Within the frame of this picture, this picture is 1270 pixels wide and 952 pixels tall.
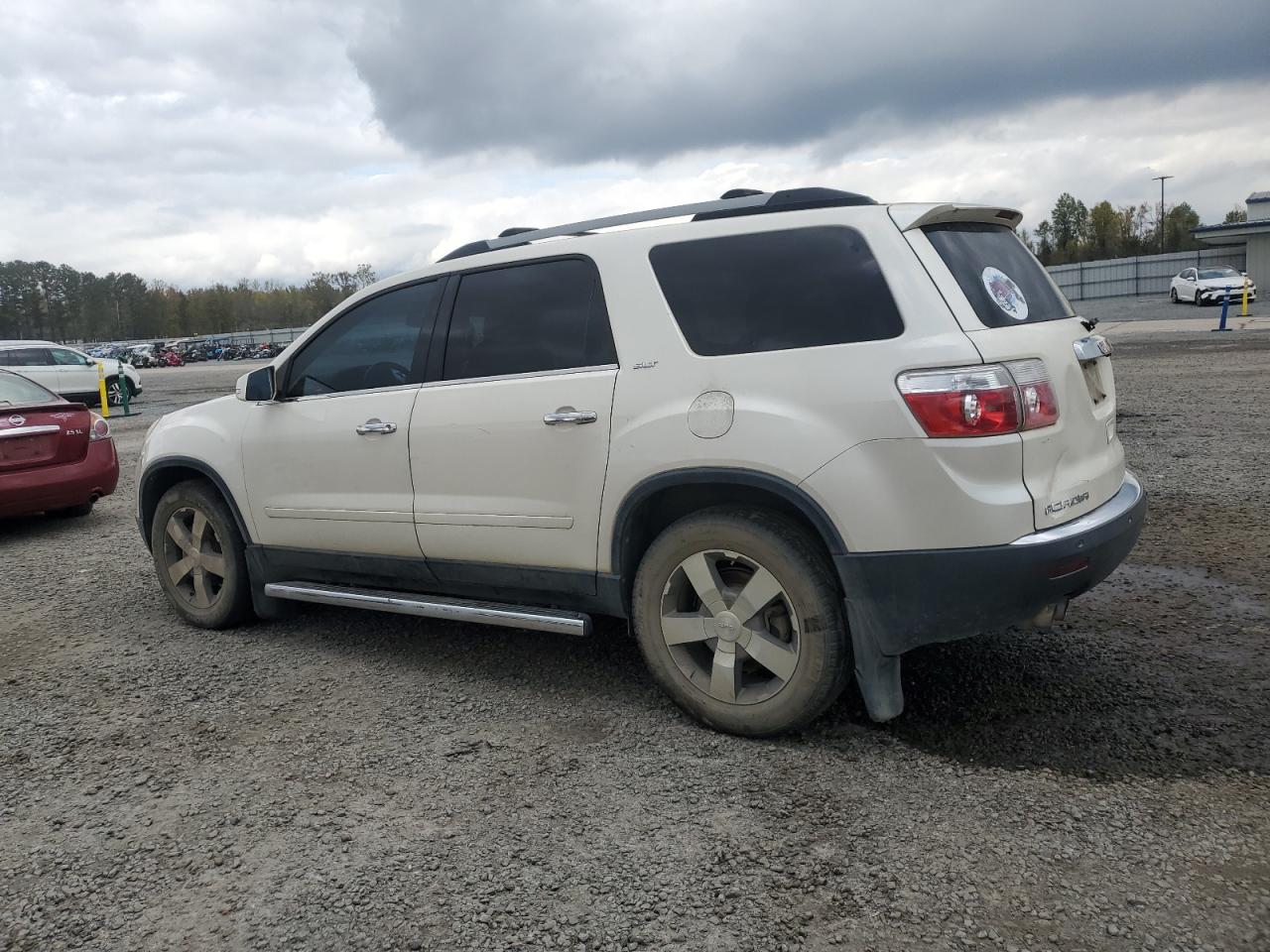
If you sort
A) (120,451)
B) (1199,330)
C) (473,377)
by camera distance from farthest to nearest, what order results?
(1199,330)
(120,451)
(473,377)

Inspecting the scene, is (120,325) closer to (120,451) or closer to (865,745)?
(120,451)

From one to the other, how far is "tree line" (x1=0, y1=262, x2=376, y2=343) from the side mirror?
10586 centimetres

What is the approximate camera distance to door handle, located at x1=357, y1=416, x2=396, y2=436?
14.0 feet

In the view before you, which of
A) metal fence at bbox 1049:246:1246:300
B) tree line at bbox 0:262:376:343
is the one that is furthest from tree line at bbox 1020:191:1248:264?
tree line at bbox 0:262:376:343

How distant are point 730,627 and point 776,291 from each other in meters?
1.17

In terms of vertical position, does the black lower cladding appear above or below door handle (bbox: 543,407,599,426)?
below

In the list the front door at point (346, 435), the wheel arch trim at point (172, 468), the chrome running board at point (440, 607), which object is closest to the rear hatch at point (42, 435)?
the wheel arch trim at point (172, 468)

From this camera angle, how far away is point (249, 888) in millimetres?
2770

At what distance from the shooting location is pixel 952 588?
3.07 metres

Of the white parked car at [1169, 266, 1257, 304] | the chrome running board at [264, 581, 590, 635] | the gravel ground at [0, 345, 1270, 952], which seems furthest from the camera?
the white parked car at [1169, 266, 1257, 304]

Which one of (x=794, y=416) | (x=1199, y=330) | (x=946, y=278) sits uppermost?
(x=946, y=278)

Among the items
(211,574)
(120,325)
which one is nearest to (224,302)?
(120,325)

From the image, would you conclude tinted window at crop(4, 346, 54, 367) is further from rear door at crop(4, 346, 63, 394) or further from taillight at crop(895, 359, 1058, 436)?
taillight at crop(895, 359, 1058, 436)

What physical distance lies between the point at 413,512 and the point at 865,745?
2.06 meters
